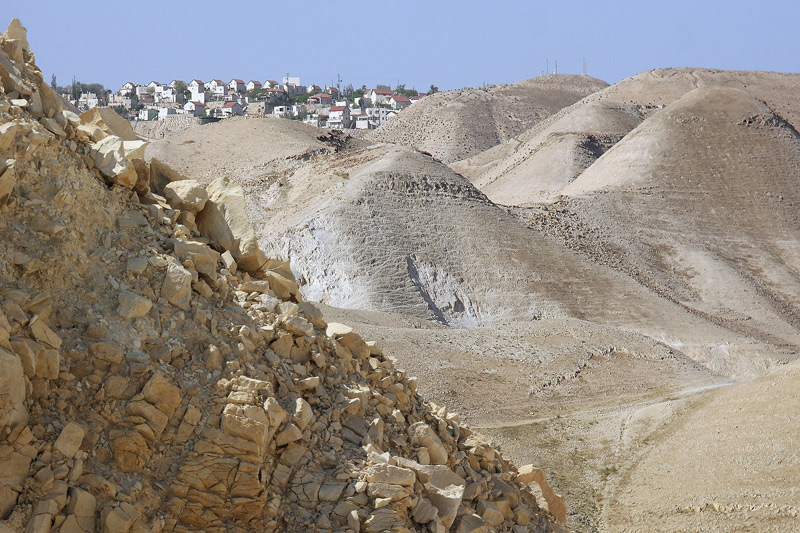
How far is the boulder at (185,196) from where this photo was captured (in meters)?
9.49

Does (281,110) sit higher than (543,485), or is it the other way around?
(281,110)

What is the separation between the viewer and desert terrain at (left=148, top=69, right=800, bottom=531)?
19.5 metres

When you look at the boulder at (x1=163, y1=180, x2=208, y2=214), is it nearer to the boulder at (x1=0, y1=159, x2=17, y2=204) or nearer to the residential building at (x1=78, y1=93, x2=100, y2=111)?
the boulder at (x1=0, y1=159, x2=17, y2=204)

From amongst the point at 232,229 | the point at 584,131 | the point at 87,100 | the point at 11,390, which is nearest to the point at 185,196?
the point at 232,229

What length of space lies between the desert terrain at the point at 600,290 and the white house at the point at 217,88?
7964cm

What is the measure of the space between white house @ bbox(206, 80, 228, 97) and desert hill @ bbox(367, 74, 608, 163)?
50.4 meters

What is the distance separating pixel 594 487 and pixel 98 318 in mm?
14019

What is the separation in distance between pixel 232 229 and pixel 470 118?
89.2m

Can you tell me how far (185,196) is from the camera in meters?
9.55

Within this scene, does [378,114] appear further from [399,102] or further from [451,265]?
[451,265]

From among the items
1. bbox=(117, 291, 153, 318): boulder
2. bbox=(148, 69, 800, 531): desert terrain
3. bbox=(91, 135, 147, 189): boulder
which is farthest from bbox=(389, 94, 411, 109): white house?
bbox=(117, 291, 153, 318): boulder

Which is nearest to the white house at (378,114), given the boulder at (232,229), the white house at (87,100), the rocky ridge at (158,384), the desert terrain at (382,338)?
the white house at (87,100)

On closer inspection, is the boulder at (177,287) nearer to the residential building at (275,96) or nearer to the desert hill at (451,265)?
the desert hill at (451,265)

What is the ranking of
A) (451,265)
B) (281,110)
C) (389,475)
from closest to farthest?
(389,475) < (451,265) < (281,110)
